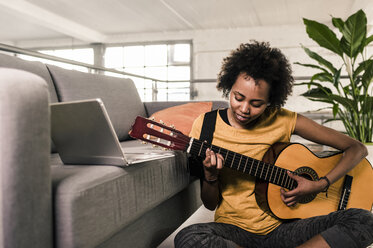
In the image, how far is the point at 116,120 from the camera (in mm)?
1854

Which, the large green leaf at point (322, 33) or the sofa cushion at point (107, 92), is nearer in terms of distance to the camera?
the sofa cushion at point (107, 92)

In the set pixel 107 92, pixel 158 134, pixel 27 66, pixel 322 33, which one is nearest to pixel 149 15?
pixel 322 33

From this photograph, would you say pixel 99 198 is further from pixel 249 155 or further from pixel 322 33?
pixel 322 33

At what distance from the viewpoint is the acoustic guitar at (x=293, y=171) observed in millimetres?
1013

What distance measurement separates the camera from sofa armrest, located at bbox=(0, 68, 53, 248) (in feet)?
1.83

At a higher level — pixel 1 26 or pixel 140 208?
pixel 1 26

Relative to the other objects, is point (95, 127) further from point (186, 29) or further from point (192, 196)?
point (186, 29)

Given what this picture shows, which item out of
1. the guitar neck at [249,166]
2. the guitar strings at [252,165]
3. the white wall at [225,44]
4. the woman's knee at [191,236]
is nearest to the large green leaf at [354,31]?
the guitar strings at [252,165]

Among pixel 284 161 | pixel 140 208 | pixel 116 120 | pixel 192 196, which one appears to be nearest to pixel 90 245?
pixel 140 208

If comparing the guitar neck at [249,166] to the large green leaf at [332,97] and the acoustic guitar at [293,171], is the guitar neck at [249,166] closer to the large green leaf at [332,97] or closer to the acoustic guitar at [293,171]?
the acoustic guitar at [293,171]

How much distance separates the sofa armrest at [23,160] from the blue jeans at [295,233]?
1.58 feet

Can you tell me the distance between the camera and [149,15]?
6508 millimetres

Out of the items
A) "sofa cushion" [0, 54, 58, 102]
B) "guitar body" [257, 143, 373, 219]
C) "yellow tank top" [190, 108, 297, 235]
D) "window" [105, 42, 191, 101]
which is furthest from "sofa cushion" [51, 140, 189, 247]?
"window" [105, 42, 191, 101]

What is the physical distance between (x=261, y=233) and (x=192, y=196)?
589mm
